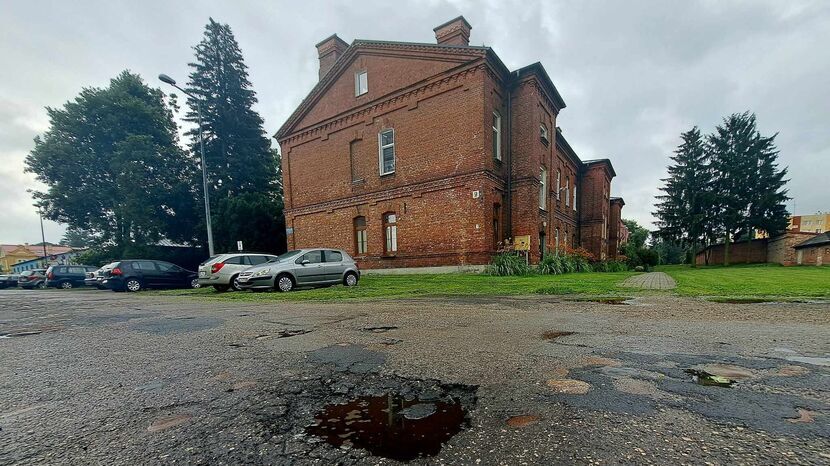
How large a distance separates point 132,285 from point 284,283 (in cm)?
999

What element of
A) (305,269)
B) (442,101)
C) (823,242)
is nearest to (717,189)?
(823,242)

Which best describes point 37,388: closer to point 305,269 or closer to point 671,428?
point 671,428

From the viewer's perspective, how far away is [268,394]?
90.4 inches

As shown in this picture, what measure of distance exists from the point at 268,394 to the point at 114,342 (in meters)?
3.19

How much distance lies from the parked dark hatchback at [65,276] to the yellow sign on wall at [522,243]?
26.4 metres

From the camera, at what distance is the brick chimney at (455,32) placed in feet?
55.0

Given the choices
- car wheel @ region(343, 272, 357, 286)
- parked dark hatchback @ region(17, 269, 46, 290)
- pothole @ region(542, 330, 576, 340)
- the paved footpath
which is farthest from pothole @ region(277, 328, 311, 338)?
parked dark hatchback @ region(17, 269, 46, 290)

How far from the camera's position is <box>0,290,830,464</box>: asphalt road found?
1.59 meters

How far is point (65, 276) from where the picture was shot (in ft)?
73.4

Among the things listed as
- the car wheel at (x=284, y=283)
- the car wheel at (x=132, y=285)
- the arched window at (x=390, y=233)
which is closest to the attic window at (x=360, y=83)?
the arched window at (x=390, y=233)

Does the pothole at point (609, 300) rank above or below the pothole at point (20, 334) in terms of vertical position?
below

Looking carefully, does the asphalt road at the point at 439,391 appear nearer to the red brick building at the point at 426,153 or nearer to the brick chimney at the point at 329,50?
the red brick building at the point at 426,153

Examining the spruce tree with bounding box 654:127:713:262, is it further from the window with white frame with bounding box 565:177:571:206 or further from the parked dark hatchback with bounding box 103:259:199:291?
the parked dark hatchback with bounding box 103:259:199:291

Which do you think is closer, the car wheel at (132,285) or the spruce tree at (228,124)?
the car wheel at (132,285)
